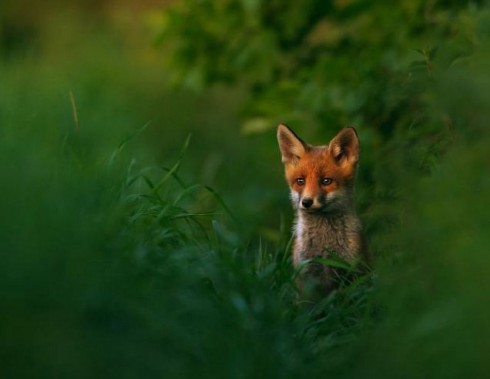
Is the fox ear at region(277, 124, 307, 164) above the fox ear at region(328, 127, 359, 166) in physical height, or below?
above

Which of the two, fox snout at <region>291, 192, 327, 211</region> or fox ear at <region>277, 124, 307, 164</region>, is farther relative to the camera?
fox ear at <region>277, 124, 307, 164</region>

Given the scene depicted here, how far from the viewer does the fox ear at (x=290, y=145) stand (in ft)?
23.3

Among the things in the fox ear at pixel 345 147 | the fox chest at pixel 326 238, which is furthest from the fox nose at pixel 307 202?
the fox ear at pixel 345 147

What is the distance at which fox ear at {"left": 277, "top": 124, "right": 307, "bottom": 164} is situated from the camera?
711 cm

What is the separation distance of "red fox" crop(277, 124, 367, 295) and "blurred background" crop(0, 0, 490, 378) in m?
0.16

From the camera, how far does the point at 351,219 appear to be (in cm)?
684

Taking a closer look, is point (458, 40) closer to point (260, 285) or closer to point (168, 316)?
point (260, 285)

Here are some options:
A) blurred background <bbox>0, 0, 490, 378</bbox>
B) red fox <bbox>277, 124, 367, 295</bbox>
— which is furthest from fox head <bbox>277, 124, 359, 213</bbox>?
blurred background <bbox>0, 0, 490, 378</bbox>

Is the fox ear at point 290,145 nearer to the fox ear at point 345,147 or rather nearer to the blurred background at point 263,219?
the fox ear at point 345,147

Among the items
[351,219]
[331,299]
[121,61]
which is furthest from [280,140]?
[121,61]

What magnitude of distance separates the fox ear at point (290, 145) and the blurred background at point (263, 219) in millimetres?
486

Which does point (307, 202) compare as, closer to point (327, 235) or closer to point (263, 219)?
point (327, 235)

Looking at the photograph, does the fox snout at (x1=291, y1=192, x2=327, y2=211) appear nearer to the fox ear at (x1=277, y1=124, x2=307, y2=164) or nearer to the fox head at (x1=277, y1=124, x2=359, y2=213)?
the fox head at (x1=277, y1=124, x2=359, y2=213)

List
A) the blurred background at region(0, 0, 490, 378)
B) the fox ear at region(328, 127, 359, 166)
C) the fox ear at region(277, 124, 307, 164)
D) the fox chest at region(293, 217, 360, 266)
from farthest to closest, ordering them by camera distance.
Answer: the fox ear at region(277, 124, 307, 164), the fox ear at region(328, 127, 359, 166), the fox chest at region(293, 217, 360, 266), the blurred background at region(0, 0, 490, 378)
